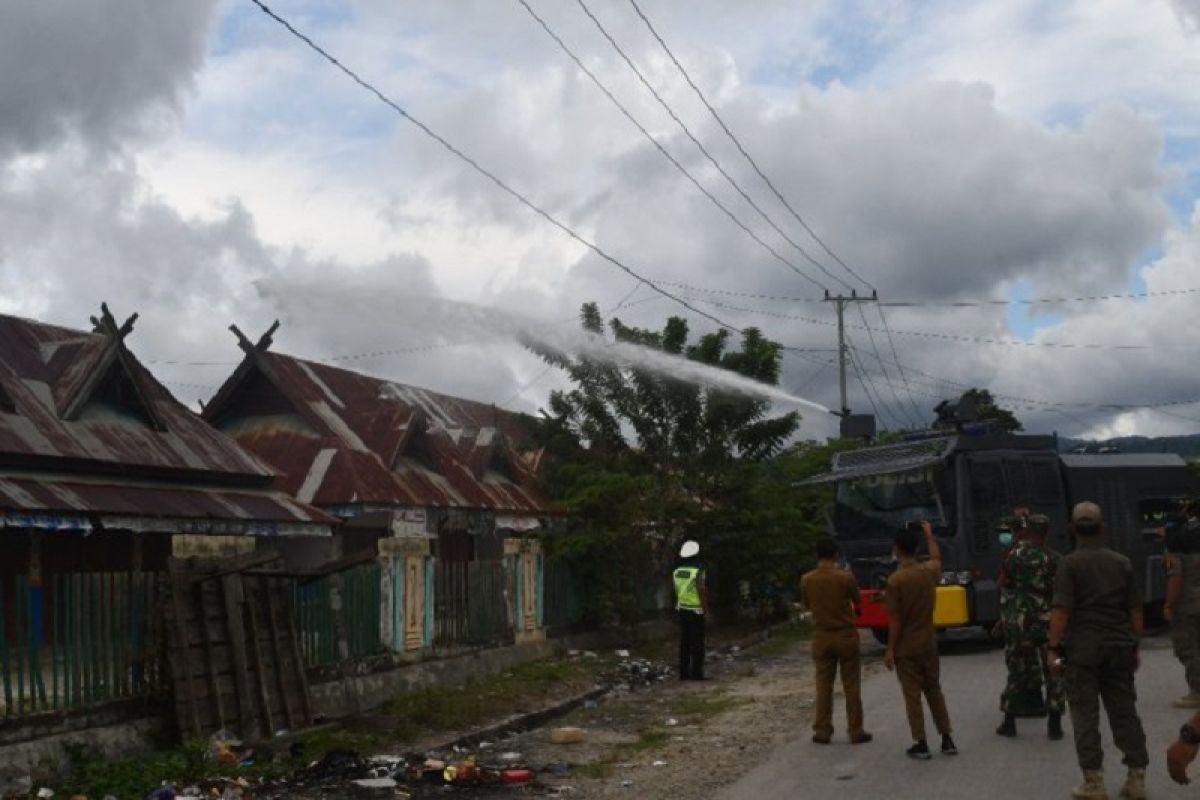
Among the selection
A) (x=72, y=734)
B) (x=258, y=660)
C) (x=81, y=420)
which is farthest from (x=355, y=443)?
(x=72, y=734)

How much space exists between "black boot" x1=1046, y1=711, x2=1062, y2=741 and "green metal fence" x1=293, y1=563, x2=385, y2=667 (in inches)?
262

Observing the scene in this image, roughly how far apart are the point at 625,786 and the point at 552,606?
1055 centimetres

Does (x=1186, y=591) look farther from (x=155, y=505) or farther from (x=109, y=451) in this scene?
(x=109, y=451)

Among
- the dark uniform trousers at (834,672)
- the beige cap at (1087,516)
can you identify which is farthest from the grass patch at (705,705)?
the beige cap at (1087,516)

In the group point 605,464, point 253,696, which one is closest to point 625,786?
point 253,696

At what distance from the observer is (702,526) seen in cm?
2330

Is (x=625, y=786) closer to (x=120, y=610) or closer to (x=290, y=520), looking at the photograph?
(x=120, y=610)

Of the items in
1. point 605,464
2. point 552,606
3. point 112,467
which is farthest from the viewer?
point 605,464

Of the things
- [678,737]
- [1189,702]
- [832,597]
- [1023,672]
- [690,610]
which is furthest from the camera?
[690,610]

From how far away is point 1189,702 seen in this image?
1135 centimetres

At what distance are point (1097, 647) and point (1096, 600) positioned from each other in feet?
0.90

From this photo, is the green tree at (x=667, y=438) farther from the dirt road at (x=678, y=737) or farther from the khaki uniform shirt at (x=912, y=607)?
the khaki uniform shirt at (x=912, y=607)

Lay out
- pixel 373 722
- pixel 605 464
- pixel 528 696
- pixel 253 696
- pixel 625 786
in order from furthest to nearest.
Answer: pixel 605 464 < pixel 528 696 < pixel 373 722 < pixel 253 696 < pixel 625 786

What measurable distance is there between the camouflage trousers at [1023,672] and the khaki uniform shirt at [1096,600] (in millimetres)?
2608
